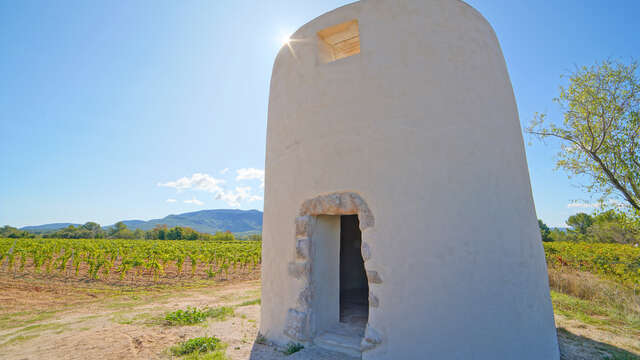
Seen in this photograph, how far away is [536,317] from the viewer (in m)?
4.09

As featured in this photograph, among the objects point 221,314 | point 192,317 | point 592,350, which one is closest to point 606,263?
point 592,350

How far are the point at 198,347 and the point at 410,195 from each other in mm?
4606

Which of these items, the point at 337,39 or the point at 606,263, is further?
the point at 606,263

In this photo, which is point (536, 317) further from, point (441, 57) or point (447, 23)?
point (447, 23)

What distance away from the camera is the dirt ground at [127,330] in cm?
467

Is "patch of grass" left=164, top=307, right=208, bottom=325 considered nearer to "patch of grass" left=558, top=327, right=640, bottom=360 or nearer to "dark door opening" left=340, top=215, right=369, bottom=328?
"dark door opening" left=340, top=215, right=369, bottom=328

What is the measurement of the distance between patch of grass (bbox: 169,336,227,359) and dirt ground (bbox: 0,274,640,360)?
0.15 meters

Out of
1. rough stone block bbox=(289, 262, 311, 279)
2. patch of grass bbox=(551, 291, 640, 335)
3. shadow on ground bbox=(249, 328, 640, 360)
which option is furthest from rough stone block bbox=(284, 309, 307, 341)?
patch of grass bbox=(551, 291, 640, 335)

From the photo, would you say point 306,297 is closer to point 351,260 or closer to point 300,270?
point 300,270

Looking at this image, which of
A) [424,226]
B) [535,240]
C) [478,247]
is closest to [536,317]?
[535,240]

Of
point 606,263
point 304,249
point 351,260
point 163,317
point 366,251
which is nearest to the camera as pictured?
point 366,251

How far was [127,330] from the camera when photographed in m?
5.80

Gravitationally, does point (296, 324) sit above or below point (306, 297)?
below

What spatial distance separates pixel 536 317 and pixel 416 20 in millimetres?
5164
